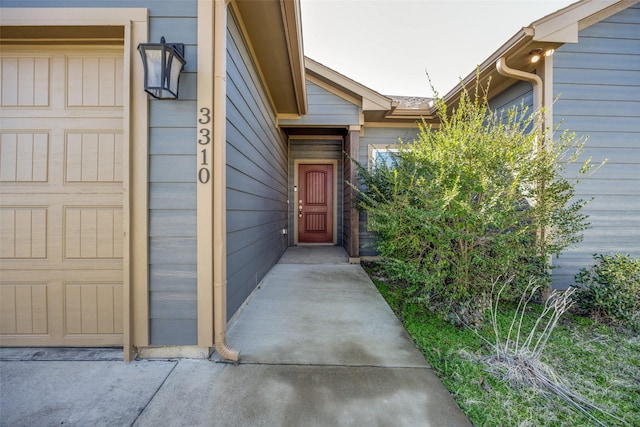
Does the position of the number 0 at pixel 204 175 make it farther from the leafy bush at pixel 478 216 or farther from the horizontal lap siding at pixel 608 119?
the horizontal lap siding at pixel 608 119

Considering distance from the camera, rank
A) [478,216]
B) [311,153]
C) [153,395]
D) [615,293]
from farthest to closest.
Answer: [311,153] < [615,293] < [478,216] < [153,395]

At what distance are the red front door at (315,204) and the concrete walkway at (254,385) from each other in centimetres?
403

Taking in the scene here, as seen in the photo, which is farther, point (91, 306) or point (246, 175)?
point (246, 175)

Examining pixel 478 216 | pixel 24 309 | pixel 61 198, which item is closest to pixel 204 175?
pixel 61 198

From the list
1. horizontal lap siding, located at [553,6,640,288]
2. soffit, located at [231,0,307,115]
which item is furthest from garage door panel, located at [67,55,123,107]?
horizontal lap siding, located at [553,6,640,288]

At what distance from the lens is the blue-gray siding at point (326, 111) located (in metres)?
4.70

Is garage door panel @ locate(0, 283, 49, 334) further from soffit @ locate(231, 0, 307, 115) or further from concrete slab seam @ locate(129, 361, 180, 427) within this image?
soffit @ locate(231, 0, 307, 115)

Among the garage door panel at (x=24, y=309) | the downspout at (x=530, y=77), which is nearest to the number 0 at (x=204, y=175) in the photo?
the garage door panel at (x=24, y=309)

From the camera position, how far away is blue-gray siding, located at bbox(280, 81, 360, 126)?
4703mm

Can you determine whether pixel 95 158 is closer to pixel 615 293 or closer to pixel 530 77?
pixel 530 77

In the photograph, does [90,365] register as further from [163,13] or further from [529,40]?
[529,40]

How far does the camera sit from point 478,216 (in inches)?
84.8

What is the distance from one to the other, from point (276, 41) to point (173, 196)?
2010 millimetres

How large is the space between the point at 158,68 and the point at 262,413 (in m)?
2.06
